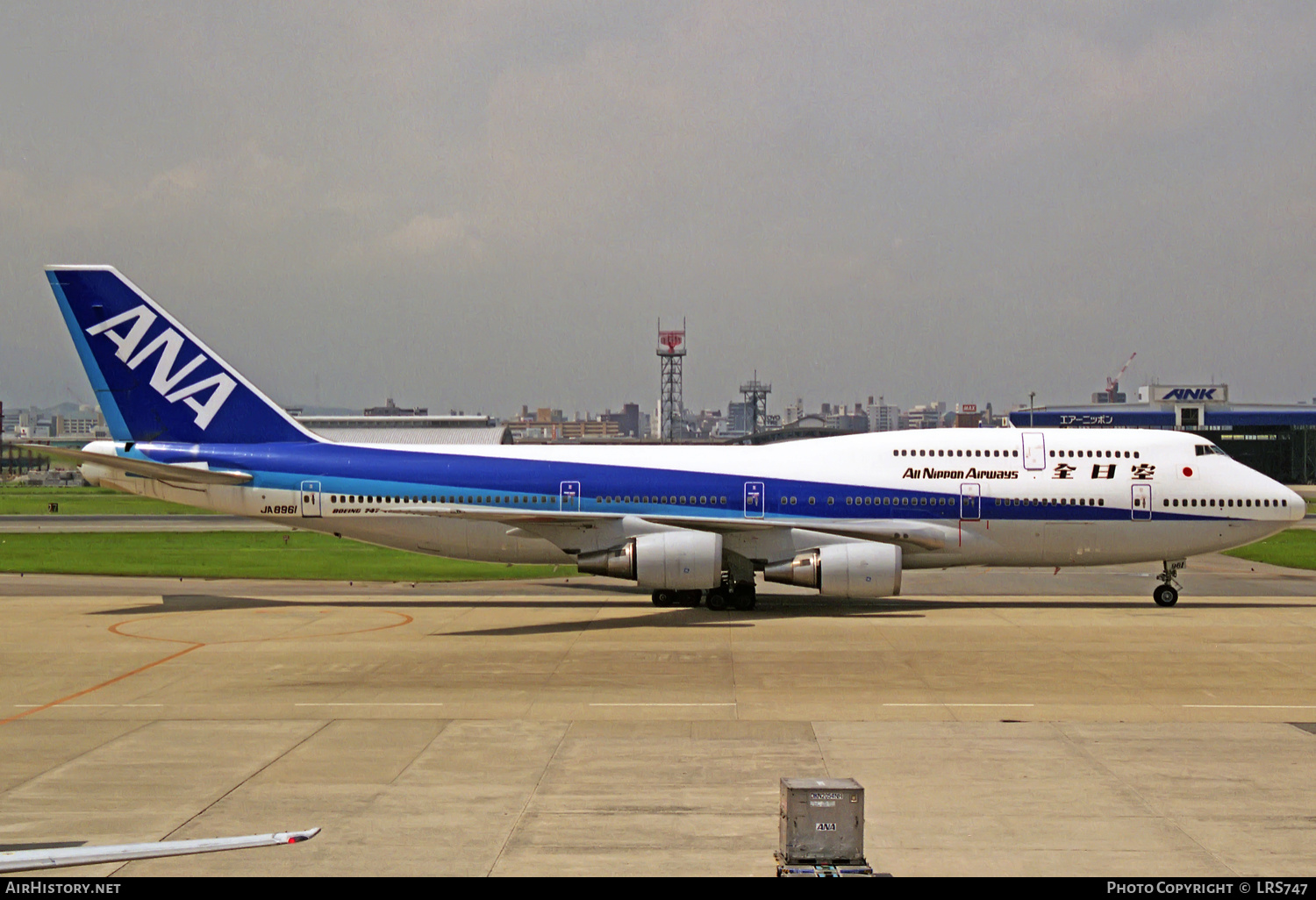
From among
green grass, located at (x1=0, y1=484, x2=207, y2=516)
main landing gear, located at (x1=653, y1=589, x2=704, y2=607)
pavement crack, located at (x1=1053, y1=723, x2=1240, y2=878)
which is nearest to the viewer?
pavement crack, located at (x1=1053, y1=723, x2=1240, y2=878)

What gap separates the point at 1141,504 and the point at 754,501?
11.1m

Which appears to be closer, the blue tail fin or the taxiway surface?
the taxiway surface

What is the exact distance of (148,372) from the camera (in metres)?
33.5

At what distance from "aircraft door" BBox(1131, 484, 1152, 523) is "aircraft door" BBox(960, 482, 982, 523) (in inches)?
174

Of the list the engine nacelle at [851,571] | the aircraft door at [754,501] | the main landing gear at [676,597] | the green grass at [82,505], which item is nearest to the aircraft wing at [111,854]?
the engine nacelle at [851,571]

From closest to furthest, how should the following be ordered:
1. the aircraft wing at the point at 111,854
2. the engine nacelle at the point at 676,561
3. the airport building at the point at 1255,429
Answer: the aircraft wing at the point at 111,854, the engine nacelle at the point at 676,561, the airport building at the point at 1255,429

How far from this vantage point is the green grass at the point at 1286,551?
49.2 meters

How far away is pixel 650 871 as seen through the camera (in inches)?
440

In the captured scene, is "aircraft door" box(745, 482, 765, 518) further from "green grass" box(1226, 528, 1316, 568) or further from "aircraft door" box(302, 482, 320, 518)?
"green grass" box(1226, 528, 1316, 568)

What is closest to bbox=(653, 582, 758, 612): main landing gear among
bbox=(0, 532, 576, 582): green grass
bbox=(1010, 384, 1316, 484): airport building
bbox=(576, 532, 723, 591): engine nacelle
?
bbox=(576, 532, 723, 591): engine nacelle

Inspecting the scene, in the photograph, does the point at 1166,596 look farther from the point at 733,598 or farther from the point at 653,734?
the point at 653,734

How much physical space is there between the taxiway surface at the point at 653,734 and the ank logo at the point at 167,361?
19.9ft

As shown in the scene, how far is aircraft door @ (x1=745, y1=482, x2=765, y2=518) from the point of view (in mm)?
33094

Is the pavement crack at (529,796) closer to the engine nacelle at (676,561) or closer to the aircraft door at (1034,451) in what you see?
the engine nacelle at (676,561)
